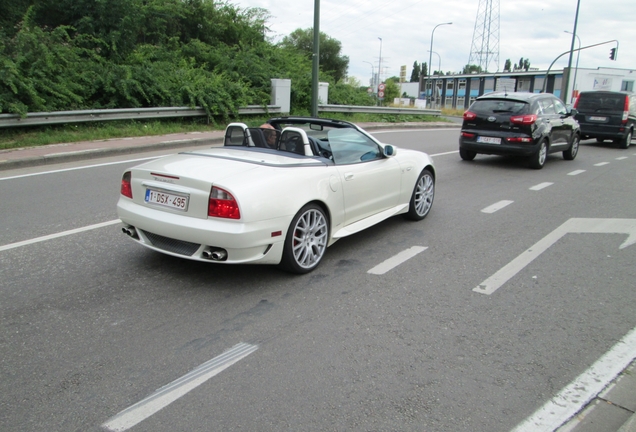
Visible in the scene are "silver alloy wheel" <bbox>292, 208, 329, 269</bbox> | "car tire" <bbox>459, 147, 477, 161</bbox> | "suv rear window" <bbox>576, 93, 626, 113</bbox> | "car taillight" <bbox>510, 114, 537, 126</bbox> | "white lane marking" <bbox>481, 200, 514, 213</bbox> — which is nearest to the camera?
"silver alloy wheel" <bbox>292, 208, 329, 269</bbox>

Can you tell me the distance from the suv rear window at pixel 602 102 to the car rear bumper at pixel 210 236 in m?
16.1

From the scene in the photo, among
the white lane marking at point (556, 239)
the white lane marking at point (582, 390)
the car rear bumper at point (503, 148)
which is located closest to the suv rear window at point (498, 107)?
the car rear bumper at point (503, 148)

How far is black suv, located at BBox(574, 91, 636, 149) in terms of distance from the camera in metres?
17.0

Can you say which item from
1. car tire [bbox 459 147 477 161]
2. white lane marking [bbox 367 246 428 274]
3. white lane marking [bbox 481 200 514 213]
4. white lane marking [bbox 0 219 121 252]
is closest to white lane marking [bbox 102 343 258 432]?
white lane marking [bbox 367 246 428 274]

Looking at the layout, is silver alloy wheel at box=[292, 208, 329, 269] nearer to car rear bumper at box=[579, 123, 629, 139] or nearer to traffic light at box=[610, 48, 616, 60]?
car rear bumper at box=[579, 123, 629, 139]

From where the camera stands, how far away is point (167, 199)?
4637mm

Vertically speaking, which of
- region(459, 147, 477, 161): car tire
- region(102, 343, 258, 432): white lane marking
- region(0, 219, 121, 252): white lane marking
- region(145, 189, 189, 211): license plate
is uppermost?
region(145, 189, 189, 211): license plate

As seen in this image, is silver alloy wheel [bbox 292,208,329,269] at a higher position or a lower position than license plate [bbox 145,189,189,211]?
lower

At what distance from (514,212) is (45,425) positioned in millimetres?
6616

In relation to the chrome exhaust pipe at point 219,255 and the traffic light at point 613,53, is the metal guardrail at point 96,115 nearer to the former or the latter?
the chrome exhaust pipe at point 219,255

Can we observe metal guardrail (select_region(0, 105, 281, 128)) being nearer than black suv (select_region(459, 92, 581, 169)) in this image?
No

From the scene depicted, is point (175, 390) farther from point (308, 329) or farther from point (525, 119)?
point (525, 119)

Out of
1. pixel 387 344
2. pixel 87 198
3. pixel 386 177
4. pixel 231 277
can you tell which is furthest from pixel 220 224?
pixel 87 198

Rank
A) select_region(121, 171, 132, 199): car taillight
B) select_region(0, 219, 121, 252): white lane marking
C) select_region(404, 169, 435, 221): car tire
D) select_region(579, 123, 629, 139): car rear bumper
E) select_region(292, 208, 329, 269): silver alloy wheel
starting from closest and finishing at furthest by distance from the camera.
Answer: select_region(292, 208, 329, 269): silver alloy wheel < select_region(121, 171, 132, 199): car taillight < select_region(0, 219, 121, 252): white lane marking < select_region(404, 169, 435, 221): car tire < select_region(579, 123, 629, 139): car rear bumper
